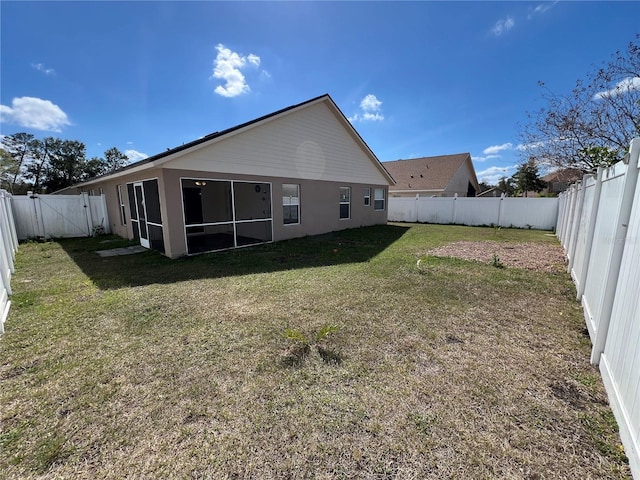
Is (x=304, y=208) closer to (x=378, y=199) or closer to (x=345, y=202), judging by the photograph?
(x=345, y=202)

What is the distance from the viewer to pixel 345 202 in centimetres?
1319

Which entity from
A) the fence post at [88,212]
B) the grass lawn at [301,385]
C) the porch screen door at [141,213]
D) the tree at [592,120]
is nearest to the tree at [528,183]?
the tree at [592,120]

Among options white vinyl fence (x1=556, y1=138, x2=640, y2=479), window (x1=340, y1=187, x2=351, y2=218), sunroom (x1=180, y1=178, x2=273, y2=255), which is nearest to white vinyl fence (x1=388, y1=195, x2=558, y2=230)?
window (x1=340, y1=187, x2=351, y2=218)

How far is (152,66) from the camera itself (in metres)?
9.70

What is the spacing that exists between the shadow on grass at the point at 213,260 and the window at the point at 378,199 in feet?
16.8

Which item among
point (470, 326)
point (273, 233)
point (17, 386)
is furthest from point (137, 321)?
point (273, 233)

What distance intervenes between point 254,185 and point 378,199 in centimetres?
771

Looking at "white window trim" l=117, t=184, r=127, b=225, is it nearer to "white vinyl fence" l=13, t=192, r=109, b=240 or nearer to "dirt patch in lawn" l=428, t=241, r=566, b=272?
"white vinyl fence" l=13, t=192, r=109, b=240

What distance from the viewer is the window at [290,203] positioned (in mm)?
10195

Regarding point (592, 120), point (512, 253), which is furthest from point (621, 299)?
point (592, 120)

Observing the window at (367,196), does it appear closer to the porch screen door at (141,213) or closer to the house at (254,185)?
the house at (254,185)

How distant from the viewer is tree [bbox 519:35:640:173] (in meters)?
9.23

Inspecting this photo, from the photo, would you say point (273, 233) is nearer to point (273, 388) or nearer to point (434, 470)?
point (273, 388)

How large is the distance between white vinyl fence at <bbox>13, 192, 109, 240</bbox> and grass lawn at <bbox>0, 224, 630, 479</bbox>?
8.38m
